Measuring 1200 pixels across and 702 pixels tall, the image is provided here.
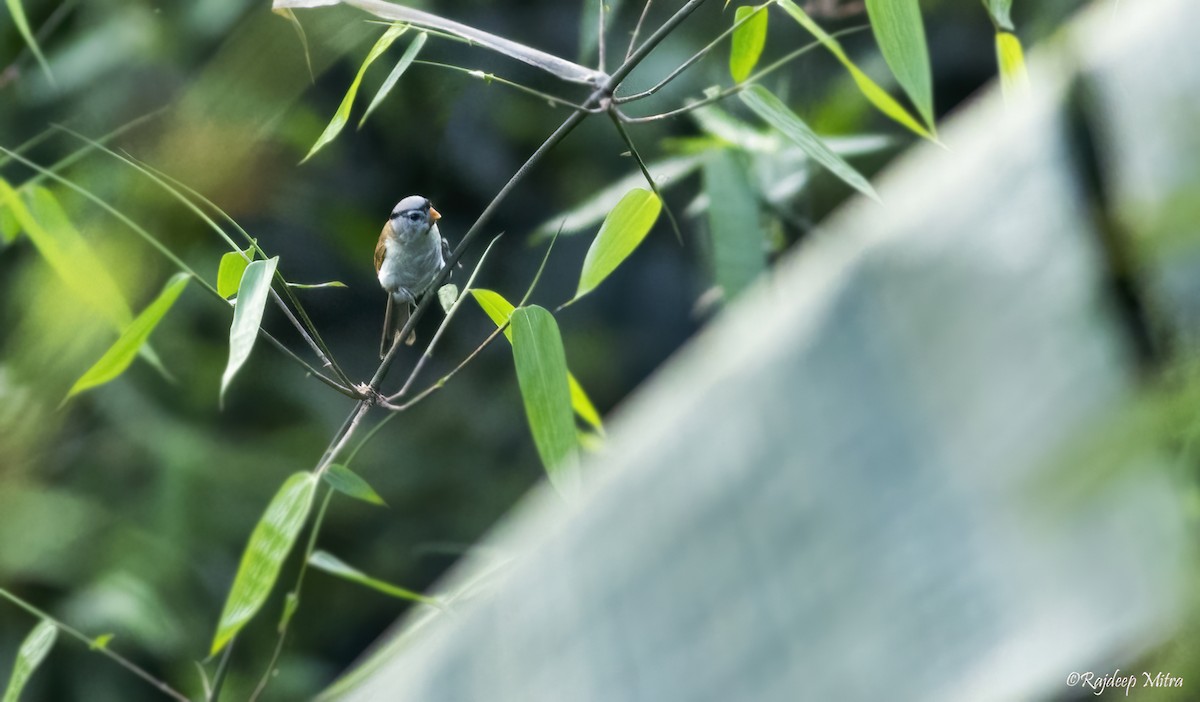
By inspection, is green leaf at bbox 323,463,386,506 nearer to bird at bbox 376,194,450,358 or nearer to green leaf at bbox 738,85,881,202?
bird at bbox 376,194,450,358

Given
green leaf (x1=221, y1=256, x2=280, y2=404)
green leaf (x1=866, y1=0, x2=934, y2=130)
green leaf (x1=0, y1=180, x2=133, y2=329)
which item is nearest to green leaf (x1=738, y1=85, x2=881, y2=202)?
green leaf (x1=866, y1=0, x2=934, y2=130)

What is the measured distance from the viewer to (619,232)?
0.99 ft

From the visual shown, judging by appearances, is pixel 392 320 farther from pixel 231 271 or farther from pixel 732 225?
pixel 732 225

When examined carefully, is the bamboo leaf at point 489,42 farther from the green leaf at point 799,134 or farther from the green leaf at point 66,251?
the green leaf at point 66,251

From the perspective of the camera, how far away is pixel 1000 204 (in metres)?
0.28

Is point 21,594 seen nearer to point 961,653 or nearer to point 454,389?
point 454,389

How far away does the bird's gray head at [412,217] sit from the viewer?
12.4 inches

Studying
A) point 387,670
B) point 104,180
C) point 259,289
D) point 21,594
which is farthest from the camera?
point 21,594

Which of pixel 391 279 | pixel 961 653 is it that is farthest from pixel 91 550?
pixel 961 653

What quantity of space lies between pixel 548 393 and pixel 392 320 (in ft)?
0.18

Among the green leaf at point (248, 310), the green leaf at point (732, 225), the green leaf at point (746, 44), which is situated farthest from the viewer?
the green leaf at point (732, 225)

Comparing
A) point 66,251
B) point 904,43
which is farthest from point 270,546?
point 904,43

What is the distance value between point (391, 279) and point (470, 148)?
25.9 inches

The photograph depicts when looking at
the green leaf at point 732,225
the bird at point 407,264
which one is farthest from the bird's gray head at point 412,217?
the green leaf at point 732,225
